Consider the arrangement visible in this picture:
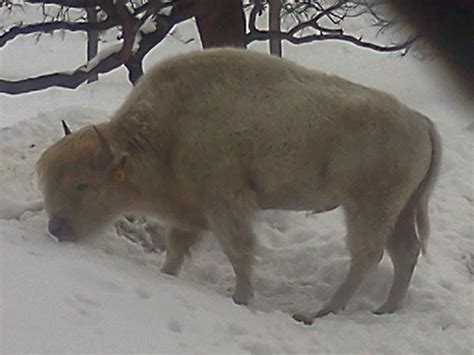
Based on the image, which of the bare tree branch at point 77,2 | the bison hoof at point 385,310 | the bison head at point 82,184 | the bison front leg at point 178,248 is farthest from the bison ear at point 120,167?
the bare tree branch at point 77,2

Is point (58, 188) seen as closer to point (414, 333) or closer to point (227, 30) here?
point (414, 333)

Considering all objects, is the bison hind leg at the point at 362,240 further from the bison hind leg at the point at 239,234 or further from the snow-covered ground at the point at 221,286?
the bison hind leg at the point at 239,234

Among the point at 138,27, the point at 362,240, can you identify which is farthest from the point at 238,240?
the point at 138,27

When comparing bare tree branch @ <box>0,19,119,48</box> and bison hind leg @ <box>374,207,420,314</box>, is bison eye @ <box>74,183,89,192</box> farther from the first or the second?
bare tree branch @ <box>0,19,119,48</box>

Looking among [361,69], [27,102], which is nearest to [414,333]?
[361,69]

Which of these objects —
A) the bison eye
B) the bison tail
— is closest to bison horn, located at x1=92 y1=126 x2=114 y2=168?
the bison eye

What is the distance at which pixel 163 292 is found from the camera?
4.10 metres

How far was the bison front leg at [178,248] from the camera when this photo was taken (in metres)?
5.31

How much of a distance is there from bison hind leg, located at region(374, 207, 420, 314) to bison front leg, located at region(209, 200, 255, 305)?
855 millimetres

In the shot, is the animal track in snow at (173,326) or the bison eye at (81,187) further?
the bison eye at (81,187)

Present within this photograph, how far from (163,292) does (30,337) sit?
116 centimetres

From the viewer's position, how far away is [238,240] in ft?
16.2

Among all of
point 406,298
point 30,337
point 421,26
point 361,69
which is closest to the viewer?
point 421,26

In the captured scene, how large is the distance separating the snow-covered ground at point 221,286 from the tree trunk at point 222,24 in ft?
4.24
